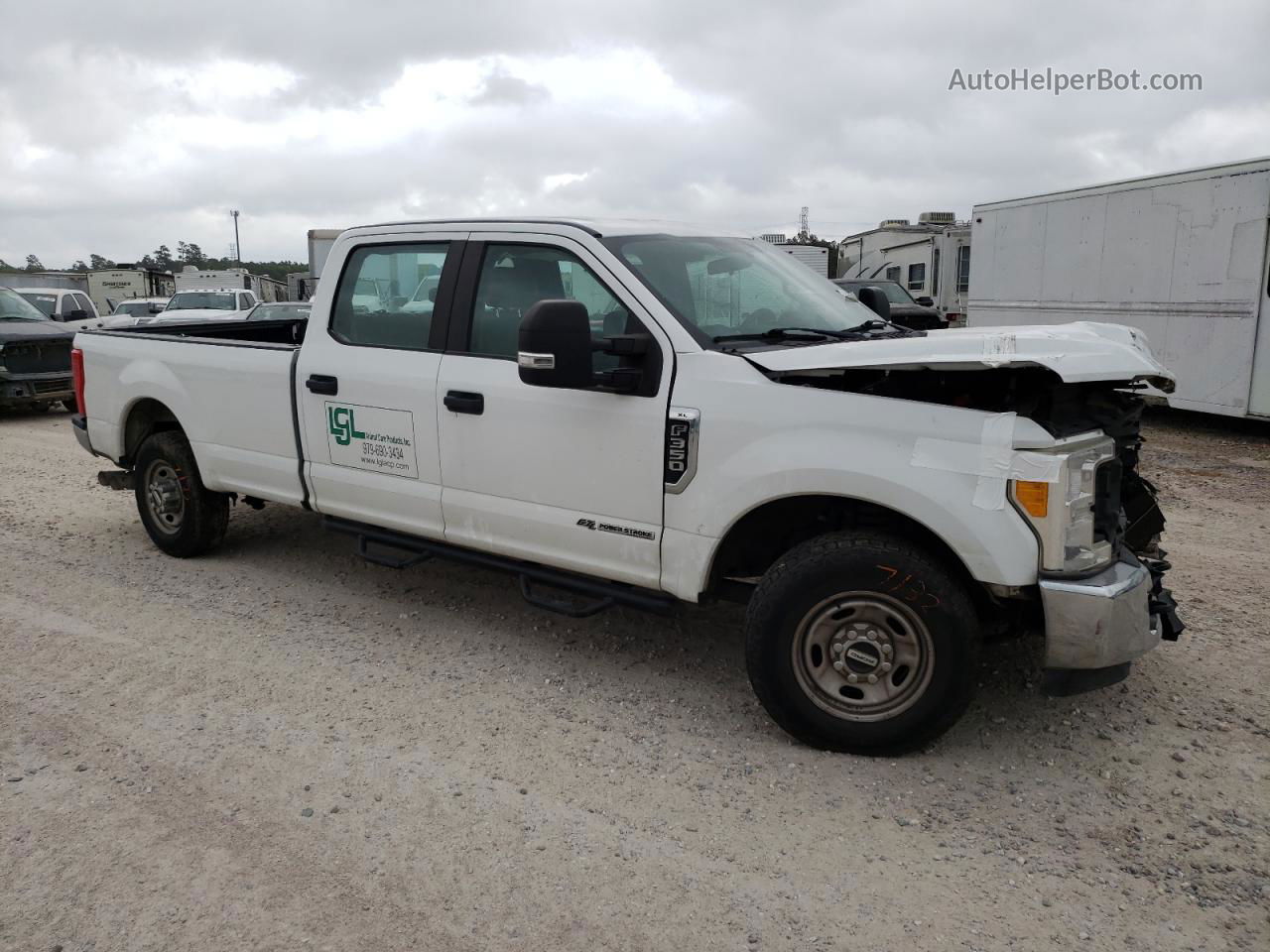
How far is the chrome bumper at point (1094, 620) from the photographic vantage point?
3.21m

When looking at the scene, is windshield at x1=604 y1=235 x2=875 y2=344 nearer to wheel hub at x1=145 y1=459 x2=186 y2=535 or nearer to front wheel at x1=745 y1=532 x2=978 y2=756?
front wheel at x1=745 y1=532 x2=978 y2=756

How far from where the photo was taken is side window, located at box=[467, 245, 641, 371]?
4.23 meters

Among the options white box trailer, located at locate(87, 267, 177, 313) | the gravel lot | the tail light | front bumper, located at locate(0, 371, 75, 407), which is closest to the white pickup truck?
the gravel lot

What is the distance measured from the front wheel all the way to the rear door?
1.85m

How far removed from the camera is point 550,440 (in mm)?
4180

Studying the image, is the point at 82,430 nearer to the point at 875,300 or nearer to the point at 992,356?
the point at 875,300

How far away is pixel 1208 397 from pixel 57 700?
36.6ft

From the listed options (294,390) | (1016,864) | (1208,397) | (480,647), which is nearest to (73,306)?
(294,390)

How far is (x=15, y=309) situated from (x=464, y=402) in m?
13.3

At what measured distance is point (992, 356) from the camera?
321 cm

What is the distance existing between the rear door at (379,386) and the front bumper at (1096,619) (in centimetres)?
273

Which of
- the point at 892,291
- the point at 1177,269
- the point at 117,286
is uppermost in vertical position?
the point at 117,286

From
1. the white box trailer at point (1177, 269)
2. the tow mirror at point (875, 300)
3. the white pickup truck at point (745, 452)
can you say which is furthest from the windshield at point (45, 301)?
the tow mirror at point (875, 300)

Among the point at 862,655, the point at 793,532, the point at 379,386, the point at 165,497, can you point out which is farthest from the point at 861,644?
the point at 165,497
